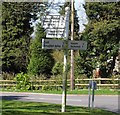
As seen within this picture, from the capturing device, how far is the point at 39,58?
2767cm

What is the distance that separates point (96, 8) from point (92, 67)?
4051 millimetres

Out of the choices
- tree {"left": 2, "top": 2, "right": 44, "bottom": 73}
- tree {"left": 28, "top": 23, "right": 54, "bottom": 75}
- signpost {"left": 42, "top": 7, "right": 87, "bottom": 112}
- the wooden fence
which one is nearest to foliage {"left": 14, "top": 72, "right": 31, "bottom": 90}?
the wooden fence

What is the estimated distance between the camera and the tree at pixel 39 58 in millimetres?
27344

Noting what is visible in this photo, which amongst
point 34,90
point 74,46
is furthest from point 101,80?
point 74,46

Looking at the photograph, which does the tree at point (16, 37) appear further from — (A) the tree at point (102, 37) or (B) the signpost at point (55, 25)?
(B) the signpost at point (55, 25)

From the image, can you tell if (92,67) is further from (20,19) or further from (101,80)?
(20,19)

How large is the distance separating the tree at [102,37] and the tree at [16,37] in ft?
14.8

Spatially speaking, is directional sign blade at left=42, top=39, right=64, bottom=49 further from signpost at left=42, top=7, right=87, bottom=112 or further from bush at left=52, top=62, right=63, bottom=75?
bush at left=52, top=62, right=63, bottom=75

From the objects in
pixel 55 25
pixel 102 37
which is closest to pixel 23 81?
pixel 102 37

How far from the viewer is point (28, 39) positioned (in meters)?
33.0

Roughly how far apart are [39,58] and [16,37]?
5.38 m

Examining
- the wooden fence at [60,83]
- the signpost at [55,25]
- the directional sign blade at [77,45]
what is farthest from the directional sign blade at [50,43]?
the wooden fence at [60,83]

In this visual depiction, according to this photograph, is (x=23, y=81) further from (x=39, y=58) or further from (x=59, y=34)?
(x=59, y=34)

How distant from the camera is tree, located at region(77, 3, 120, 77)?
86.0 feet
